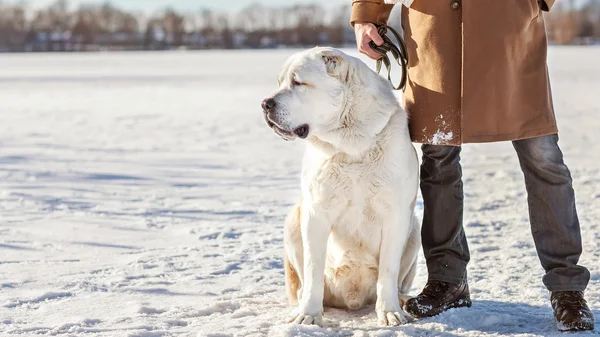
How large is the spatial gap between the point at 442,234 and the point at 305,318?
2.56ft

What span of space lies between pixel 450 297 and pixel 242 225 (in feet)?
7.87

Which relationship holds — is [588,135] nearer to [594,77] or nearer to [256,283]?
[256,283]

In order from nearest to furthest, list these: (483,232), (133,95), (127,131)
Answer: (483,232) < (127,131) < (133,95)

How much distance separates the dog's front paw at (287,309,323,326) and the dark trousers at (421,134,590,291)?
63 centimetres

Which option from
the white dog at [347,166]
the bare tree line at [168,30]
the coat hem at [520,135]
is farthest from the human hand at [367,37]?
the bare tree line at [168,30]

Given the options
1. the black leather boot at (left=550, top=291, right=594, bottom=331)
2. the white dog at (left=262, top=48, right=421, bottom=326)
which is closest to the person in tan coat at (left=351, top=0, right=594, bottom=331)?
the black leather boot at (left=550, top=291, right=594, bottom=331)

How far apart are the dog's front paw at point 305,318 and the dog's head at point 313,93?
31.3 inches

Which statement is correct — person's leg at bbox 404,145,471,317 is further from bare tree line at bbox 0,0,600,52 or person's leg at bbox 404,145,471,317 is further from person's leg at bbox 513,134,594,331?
bare tree line at bbox 0,0,600,52

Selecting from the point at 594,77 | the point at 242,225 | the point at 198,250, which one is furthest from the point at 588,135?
the point at 594,77

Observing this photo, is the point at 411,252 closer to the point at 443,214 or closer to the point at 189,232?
the point at 443,214

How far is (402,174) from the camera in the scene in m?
3.25

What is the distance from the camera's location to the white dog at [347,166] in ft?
10.6

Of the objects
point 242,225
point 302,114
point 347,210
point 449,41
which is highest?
point 449,41

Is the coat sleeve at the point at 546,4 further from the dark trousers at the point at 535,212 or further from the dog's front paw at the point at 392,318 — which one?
the dog's front paw at the point at 392,318
